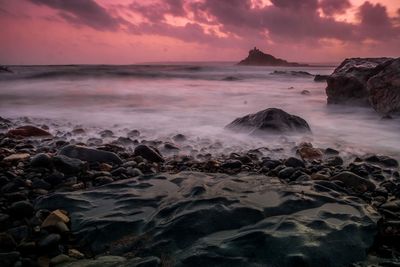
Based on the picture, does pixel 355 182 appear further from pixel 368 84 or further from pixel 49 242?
pixel 368 84

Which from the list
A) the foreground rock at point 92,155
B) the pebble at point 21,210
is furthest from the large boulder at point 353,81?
the pebble at point 21,210

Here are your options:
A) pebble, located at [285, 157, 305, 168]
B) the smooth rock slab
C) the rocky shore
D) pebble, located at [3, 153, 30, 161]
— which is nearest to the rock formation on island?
the rocky shore

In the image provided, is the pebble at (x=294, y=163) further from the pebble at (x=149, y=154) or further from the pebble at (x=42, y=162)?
the pebble at (x=42, y=162)

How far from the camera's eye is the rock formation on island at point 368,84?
814 centimetres

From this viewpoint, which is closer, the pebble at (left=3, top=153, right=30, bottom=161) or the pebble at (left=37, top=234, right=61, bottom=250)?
the pebble at (left=37, top=234, right=61, bottom=250)

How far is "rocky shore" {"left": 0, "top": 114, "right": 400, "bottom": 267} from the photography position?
91.0 inches

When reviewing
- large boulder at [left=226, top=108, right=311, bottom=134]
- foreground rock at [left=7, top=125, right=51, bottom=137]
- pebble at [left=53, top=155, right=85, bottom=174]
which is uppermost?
large boulder at [left=226, top=108, right=311, bottom=134]

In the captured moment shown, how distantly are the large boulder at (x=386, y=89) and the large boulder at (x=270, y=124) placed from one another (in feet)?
8.74

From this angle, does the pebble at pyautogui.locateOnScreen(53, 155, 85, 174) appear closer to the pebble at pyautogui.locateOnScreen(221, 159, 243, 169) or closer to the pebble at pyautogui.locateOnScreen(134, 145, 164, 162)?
the pebble at pyautogui.locateOnScreen(134, 145, 164, 162)

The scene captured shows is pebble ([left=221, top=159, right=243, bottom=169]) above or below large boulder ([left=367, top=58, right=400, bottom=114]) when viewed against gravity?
below

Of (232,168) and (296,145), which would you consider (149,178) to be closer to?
(232,168)

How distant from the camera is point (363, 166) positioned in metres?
4.33

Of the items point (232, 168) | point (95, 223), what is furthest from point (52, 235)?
point (232, 168)

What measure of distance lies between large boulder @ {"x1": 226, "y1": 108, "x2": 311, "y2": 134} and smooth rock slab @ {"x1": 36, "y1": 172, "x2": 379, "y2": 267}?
114 inches
